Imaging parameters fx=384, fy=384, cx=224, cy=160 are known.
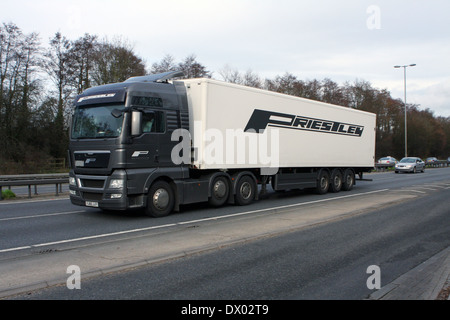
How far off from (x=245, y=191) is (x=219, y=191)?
1169 millimetres

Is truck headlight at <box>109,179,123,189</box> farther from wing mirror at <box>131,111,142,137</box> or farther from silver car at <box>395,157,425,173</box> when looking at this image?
silver car at <box>395,157,425,173</box>

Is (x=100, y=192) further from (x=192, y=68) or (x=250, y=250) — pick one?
(x=192, y=68)

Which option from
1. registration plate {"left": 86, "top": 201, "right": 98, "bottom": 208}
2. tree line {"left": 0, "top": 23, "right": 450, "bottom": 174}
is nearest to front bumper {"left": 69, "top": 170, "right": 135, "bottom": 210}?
registration plate {"left": 86, "top": 201, "right": 98, "bottom": 208}

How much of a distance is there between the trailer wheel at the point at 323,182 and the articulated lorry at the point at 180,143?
1.18m

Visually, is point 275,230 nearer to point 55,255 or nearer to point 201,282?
point 201,282

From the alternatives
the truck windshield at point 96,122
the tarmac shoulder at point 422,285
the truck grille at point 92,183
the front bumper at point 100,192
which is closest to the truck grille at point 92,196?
the front bumper at point 100,192

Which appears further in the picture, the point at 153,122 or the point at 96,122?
the point at 153,122

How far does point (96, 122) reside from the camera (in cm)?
959

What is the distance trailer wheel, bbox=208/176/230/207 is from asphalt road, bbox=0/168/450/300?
0.28 m

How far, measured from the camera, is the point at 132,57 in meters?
34.4

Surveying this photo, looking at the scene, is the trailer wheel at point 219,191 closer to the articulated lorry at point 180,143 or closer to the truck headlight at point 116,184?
the articulated lorry at point 180,143

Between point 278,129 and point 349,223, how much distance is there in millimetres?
4786

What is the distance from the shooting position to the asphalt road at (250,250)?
4660 mm

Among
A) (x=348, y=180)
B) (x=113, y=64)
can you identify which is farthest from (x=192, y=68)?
(x=348, y=180)
